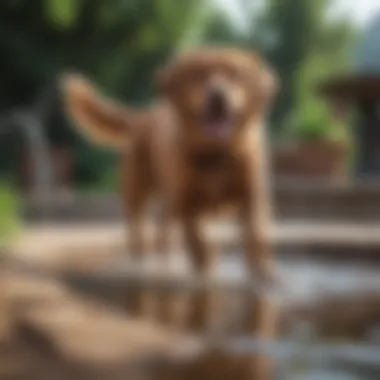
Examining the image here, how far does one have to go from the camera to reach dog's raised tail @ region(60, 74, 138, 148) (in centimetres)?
139

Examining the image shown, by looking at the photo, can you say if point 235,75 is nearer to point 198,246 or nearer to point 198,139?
point 198,139

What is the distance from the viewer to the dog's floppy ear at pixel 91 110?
1.39 m

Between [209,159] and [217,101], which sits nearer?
[217,101]

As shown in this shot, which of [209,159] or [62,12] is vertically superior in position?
[62,12]

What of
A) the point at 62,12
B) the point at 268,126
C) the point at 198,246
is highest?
the point at 62,12

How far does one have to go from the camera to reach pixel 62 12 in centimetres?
143

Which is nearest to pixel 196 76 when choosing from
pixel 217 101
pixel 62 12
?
pixel 217 101

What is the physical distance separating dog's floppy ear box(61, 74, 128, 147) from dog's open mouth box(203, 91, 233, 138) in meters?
0.12

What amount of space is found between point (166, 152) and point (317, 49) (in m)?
0.26

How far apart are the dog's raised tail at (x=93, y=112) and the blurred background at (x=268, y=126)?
0.01m

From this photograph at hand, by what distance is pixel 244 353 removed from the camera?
119 cm

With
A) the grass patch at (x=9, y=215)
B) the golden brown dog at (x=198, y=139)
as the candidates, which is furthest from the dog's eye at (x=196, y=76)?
the grass patch at (x=9, y=215)

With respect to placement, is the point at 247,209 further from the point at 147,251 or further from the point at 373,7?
the point at 373,7

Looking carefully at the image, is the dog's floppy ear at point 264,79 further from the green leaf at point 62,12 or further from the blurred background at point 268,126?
the green leaf at point 62,12
